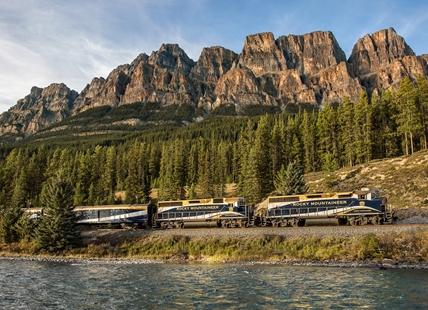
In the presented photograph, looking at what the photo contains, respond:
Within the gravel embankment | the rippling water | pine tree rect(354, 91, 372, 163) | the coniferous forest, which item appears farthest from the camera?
pine tree rect(354, 91, 372, 163)

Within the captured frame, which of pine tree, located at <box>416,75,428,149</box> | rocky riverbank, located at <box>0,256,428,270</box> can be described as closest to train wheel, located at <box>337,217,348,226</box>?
rocky riverbank, located at <box>0,256,428,270</box>

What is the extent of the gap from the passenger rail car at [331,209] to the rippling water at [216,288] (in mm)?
12843

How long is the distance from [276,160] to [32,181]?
69.8 metres

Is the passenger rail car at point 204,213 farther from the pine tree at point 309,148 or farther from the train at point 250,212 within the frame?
the pine tree at point 309,148

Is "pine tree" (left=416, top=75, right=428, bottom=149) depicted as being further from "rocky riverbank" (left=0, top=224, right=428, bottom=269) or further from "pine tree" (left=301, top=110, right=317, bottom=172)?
"rocky riverbank" (left=0, top=224, right=428, bottom=269)

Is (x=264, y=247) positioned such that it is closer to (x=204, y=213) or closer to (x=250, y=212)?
(x=250, y=212)

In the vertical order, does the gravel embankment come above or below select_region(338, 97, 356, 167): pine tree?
below

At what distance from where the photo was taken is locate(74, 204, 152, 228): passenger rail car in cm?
5256

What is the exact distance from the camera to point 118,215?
2130 inches

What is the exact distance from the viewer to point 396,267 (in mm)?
30109

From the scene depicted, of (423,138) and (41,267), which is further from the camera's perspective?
(423,138)

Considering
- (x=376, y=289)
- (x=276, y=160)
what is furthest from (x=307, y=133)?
(x=376, y=289)

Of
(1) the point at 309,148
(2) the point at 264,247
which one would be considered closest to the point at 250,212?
(2) the point at 264,247

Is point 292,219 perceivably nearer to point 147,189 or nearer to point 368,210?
point 368,210
